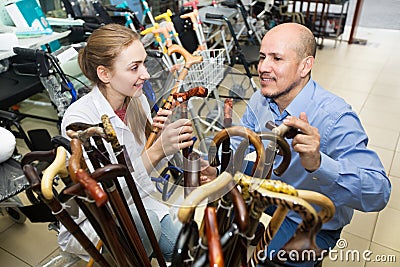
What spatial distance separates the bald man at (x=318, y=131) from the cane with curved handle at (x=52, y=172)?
15.3 inches

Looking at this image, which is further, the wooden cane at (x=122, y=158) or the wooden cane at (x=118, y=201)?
the wooden cane at (x=122, y=158)

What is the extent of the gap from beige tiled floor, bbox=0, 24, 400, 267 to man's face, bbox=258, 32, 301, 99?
38.5 inches

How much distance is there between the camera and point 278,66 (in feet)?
4.16

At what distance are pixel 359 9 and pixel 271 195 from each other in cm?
541

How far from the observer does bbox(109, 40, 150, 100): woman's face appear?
1.40 meters

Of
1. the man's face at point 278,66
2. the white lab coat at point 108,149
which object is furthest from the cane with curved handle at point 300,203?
the man's face at point 278,66

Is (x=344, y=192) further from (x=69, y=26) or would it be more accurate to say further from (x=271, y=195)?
(x=69, y=26)

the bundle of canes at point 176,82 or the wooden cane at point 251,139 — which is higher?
the wooden cane at point 251,139

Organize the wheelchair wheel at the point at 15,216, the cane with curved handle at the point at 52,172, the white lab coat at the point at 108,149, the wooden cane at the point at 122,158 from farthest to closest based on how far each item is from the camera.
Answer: the wheelchair wheel at the point at 15,216 < the white lab coat at the point at 108,149 < the wooden cane at the point at 122,158 < the cane with curved handle at the point at 52,172

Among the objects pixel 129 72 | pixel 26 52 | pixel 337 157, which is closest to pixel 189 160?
pixel 337 157

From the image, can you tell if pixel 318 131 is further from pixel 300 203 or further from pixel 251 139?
pixel 300 203

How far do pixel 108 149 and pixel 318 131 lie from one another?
2.10 ft

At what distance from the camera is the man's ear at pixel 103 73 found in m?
1.41

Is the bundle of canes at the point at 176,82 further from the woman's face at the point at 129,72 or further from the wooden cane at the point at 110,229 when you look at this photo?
the wooden cane at the point at 110,229
